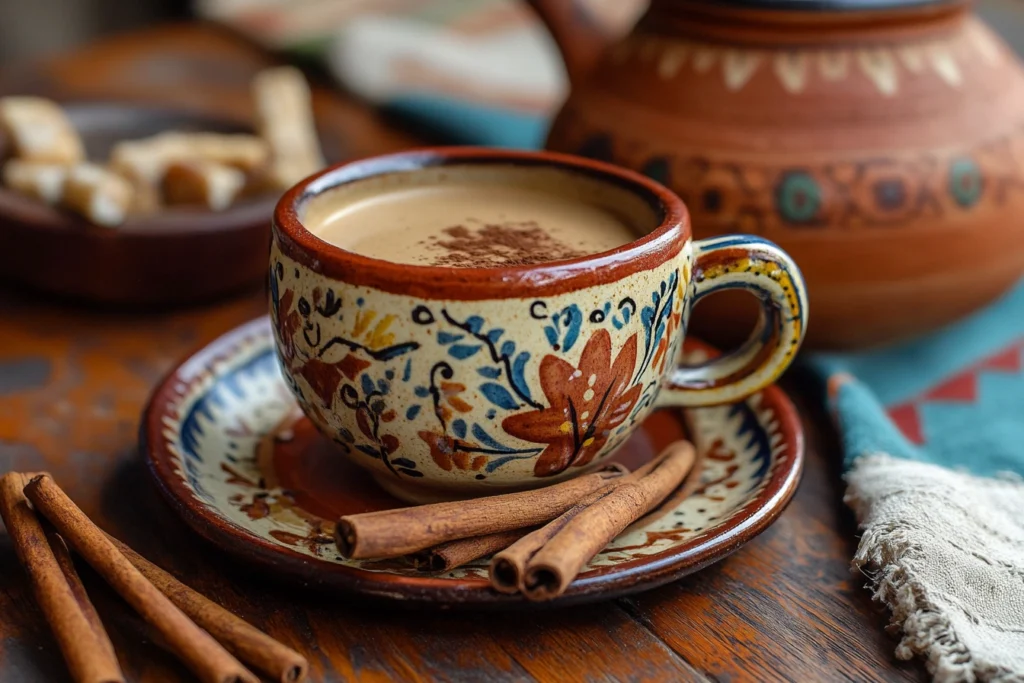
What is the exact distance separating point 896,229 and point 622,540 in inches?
14.7

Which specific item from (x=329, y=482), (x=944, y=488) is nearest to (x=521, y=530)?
(x=329, y=482)

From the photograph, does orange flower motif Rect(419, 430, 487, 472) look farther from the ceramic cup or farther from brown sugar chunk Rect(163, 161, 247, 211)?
brown sugar chunk Rect(163, 161, 247, 211)

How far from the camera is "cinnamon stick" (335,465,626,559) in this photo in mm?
523

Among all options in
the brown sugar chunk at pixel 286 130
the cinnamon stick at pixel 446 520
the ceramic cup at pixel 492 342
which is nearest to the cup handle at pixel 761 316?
the ceramic cup at pixel 492 342

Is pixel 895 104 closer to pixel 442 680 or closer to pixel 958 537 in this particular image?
pixel 958 537

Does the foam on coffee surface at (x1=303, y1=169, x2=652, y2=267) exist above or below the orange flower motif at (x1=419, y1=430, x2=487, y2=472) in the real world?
above

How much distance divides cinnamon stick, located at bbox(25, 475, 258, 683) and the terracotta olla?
480 mm

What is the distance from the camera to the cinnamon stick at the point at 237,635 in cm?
50

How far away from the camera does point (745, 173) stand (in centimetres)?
80

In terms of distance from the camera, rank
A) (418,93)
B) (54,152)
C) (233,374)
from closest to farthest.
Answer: (233,374) → (54,152) → (418,93)

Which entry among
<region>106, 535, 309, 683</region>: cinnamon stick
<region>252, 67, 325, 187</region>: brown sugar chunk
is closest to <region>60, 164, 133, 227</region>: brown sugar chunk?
<region>252, 67, 325, 187</region>: brown sugar chunk

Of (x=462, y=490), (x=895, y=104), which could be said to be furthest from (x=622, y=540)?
(x=895, y=104)

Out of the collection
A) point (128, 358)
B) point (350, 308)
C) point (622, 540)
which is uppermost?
point (350, 308)

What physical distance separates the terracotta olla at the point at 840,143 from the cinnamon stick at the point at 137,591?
48 cm
